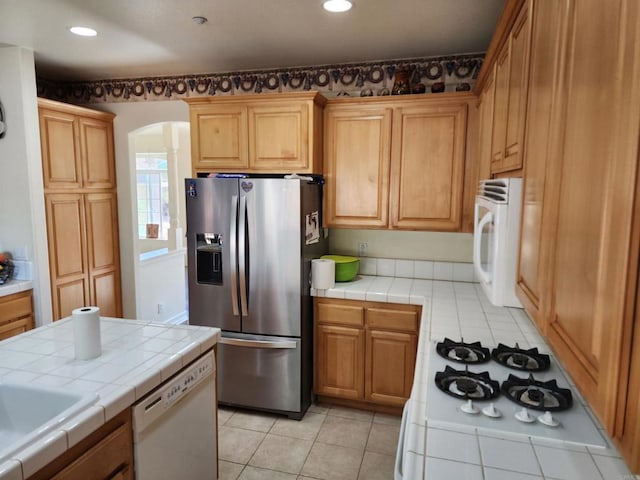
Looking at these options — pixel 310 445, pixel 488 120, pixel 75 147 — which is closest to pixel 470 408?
pixel 488 120

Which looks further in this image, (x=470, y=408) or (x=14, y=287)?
(x=14, y=287)

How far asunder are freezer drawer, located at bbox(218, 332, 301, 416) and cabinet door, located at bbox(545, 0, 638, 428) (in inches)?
84.6

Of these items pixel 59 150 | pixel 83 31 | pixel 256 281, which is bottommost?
pixel 256 281

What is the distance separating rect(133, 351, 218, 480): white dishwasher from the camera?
1.50m

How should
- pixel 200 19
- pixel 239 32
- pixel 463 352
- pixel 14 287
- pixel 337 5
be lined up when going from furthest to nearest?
pixel 14 287 < pixel 239 32 < pixel 200 19 < pixel 337 5 < pixel 463 352

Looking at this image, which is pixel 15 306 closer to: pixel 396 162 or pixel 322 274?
pixel 322 274

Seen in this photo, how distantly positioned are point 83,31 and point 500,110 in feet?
8.17

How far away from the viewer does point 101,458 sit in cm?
132

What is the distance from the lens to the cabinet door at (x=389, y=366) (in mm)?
2885

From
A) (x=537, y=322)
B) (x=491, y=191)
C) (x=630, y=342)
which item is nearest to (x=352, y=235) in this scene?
(x=491, y=191)

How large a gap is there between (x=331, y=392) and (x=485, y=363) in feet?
5.46

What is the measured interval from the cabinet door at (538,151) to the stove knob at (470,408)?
326 millimetres

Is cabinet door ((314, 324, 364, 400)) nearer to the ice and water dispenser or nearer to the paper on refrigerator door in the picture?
the paper on refrigerator door

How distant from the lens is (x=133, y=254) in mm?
4004
